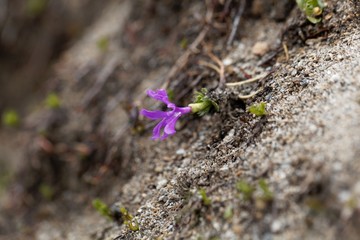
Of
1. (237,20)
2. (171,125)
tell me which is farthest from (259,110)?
(237,20)

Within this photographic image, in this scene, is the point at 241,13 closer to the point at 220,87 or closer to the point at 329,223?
the point at 220,87

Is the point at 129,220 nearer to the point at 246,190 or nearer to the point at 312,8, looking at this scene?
the point at 246,190

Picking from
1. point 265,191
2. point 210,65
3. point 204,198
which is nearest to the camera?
point 265,191

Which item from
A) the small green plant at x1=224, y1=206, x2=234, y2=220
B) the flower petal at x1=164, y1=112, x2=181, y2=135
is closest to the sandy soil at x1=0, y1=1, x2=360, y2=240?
the small green plant at x1=224, y1=206, x2=234, y2=220

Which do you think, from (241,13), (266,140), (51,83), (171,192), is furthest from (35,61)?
(266,140)

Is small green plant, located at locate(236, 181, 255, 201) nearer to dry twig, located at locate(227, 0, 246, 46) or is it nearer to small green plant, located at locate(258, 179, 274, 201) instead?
small green plant, located at locate(258, 179, 274, 201)

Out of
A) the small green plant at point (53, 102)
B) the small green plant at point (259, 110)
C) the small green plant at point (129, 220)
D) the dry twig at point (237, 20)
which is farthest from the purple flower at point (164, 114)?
the small green plant at point (53, 102)
